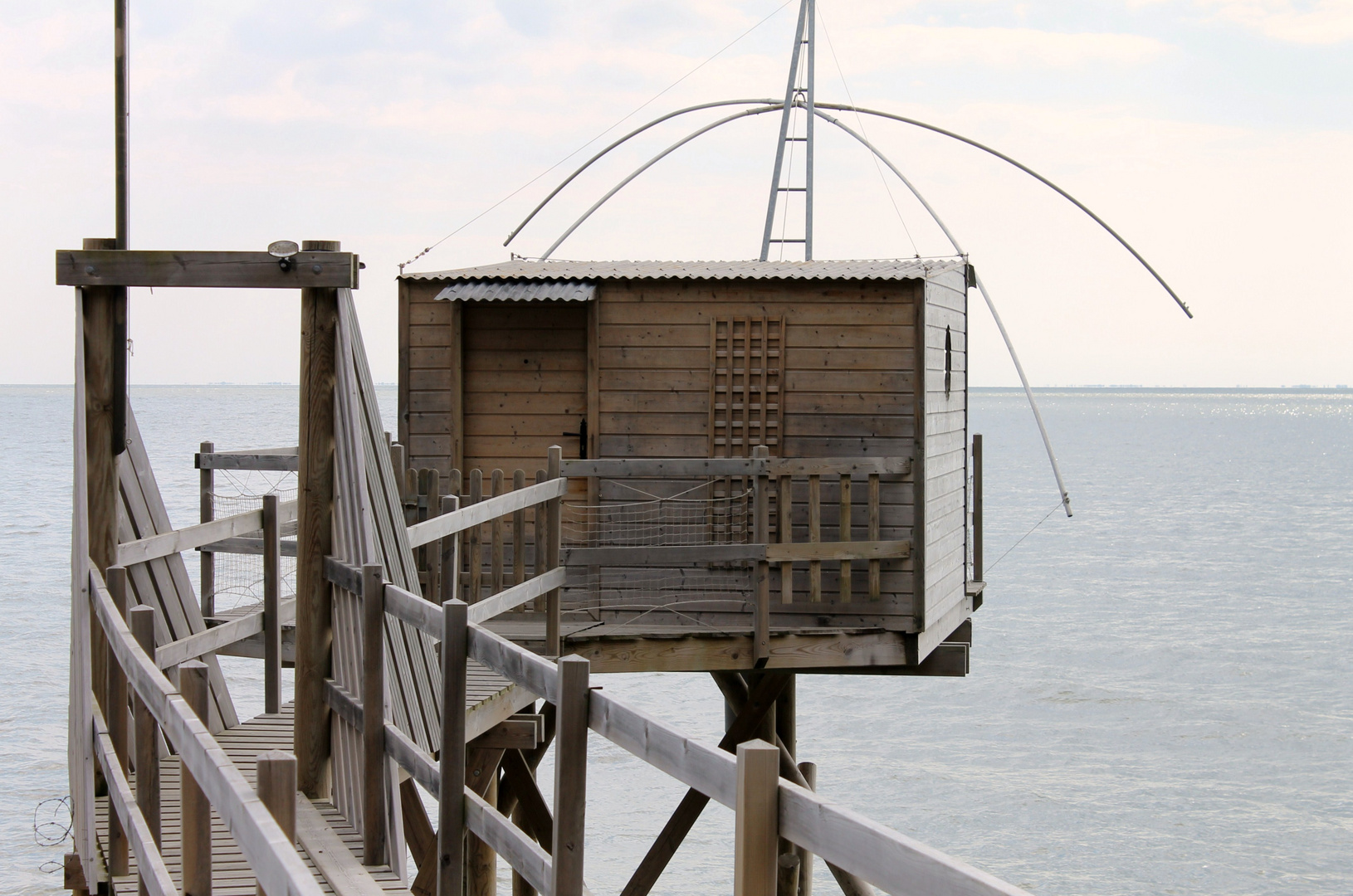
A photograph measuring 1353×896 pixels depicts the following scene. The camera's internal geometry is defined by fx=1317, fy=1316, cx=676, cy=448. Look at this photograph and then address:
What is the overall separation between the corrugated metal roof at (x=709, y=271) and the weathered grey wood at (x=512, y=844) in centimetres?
673

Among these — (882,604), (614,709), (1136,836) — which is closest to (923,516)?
(882,604)

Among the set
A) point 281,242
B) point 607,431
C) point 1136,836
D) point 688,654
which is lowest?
point 1136,836

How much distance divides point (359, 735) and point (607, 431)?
5.83 m

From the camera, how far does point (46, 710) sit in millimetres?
29234

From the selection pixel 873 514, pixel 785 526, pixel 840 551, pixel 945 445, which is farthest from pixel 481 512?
pixel 945 445

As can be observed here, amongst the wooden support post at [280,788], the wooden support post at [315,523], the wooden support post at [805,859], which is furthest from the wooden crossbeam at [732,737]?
the wooden support post at [280,788]

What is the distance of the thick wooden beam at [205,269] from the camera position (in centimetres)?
532

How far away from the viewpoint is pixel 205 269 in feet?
18.2

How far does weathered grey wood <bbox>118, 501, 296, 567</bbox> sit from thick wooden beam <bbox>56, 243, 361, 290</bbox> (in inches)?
44.4

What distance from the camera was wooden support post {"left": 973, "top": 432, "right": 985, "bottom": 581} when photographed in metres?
12.8

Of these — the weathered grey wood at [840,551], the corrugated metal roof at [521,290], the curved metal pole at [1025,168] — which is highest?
the curved metal pole at [1025,168]

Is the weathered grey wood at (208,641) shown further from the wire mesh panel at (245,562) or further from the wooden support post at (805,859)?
the wooden support post at (805,859)

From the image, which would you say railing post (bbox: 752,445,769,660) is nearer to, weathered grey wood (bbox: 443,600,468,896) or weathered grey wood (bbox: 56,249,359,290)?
weathered grey wood (bbox: 56,249,359,290)

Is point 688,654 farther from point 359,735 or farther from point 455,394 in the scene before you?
point 359,735
